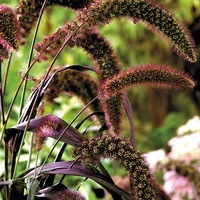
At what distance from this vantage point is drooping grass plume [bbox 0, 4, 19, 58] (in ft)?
2.96

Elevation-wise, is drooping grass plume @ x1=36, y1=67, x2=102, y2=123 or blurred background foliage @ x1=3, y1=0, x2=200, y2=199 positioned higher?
blurred background foliage @ x1=3, y1=0, x2=200, y2=199

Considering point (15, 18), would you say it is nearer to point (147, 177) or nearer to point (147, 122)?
point (147, 177)

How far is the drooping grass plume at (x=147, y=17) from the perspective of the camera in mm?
886

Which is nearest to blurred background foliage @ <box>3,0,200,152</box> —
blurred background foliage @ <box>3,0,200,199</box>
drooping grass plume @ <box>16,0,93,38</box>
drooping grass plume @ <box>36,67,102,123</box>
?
blurred background foliage @ <box>3,0,200,199</box>

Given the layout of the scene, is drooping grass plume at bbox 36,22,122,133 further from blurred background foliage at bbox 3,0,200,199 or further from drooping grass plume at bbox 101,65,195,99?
blurred background foliage at bbox 3,0,200,199

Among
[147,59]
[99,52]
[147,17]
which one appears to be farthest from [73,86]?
[147,59]

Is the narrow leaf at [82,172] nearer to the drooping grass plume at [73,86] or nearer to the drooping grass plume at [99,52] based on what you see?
the drooping grass plume at [99,52]

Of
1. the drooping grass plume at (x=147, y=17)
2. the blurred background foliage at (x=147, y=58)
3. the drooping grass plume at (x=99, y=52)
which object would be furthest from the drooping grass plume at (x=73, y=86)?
the blurred background foliage at (x=147, y=58)

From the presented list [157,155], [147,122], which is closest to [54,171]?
[157,155]

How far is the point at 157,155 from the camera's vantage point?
2.16 m

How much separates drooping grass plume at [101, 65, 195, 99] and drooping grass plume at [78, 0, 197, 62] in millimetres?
36

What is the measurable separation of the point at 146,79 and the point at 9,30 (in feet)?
0.71

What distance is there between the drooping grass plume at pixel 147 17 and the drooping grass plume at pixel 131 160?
6.3 inches

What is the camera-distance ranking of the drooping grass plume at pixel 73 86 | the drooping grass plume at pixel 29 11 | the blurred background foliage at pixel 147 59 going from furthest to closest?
the blurred background foliage at pixel 147 59, the drooping grass plume at pixel 73 86, the drooping grass plume at pixel 29 11
